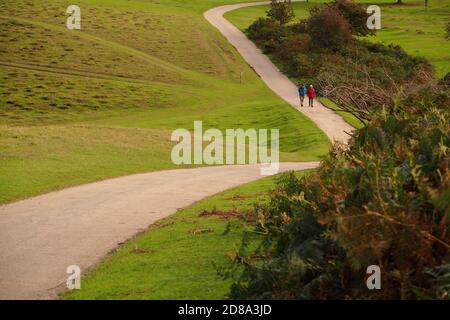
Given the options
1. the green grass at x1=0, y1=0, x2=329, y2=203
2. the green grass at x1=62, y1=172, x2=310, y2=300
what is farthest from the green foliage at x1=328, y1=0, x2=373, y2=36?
the green grass at x1=62, y1=172, x2=310, y2=300

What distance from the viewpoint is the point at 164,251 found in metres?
14.3

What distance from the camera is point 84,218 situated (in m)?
18.2

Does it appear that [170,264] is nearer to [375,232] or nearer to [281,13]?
[375,232]

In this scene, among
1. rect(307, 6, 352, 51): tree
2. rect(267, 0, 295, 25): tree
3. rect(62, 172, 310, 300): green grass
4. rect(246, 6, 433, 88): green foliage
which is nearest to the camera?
rect(62, 172, 310, 300): green grass

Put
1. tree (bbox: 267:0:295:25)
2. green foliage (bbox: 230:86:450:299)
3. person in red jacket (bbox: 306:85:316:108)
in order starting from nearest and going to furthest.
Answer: green foliage (bbox: 230:86:450:299)
person in red jacket (bbox: 306:85:316:108)
tree (bbox: 267:0:295:25)

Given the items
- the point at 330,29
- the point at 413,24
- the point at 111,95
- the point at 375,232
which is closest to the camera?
the point at 375,232

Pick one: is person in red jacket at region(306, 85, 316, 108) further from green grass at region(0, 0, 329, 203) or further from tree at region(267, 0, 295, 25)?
tree at region(267, 0, 295, 25)

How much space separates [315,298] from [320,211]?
138cm

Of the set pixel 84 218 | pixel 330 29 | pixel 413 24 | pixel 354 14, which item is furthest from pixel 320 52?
pixel 84 218

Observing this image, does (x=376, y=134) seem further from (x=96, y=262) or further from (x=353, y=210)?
(x=96, y=262)

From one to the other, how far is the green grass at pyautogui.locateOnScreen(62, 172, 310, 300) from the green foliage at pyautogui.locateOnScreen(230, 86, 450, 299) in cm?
109

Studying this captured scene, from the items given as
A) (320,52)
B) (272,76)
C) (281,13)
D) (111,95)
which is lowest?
(111,95)

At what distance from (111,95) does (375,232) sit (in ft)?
167

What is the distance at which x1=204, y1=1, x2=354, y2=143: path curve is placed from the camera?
43250 mm
